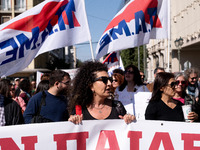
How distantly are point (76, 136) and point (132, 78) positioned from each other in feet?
9.26

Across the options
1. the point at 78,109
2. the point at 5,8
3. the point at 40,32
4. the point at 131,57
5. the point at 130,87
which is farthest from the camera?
the point at 131,57

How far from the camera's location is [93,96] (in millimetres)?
3582

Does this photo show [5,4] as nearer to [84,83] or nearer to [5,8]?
[5,8]

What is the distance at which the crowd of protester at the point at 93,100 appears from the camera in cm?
348

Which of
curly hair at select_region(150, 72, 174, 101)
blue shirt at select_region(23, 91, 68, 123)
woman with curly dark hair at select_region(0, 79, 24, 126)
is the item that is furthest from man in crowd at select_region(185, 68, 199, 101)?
woman with curly dark hair at select_region(0, 79, 24, 126)

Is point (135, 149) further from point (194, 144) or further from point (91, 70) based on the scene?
point (91, 70)

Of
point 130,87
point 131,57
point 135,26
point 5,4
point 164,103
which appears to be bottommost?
point 164,103

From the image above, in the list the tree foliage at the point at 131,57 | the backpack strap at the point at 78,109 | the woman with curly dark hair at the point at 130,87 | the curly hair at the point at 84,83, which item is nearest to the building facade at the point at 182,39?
the tree foliage at the point at 131,57

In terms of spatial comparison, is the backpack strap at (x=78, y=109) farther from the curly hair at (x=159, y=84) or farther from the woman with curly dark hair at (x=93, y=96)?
the curly hair at (x=159, y=84)

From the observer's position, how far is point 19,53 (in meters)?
5.41

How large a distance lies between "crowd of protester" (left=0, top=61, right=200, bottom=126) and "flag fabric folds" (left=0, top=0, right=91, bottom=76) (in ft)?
2.19

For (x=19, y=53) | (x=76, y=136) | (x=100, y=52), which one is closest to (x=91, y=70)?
(x=76, y=136)

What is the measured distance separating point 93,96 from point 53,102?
3.32 feet

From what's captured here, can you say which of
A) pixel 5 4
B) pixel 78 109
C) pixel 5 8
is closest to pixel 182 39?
pixel 78 109
